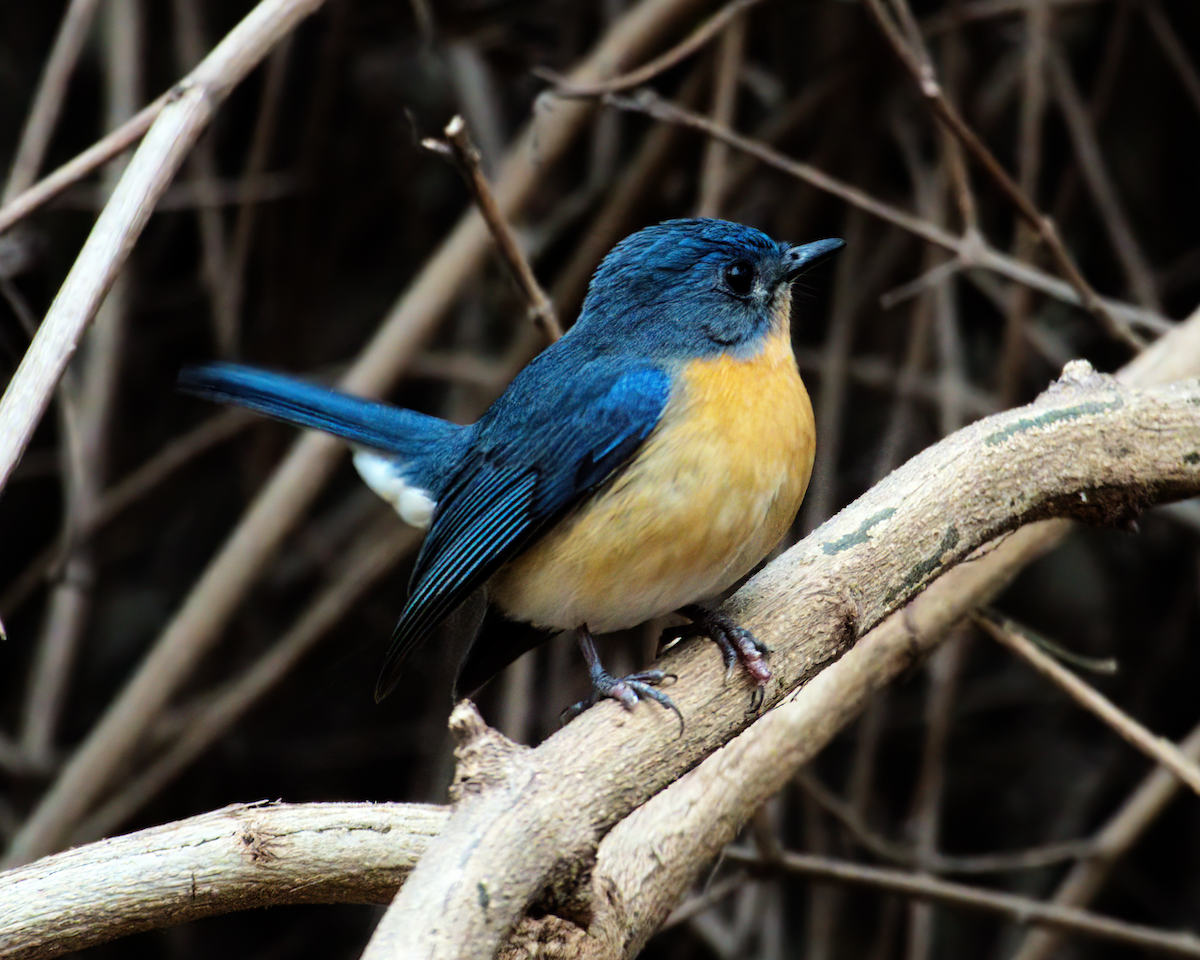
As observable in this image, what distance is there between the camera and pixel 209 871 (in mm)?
1712

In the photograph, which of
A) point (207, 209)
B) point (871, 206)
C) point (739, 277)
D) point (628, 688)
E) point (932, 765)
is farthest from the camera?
point (207, 209)

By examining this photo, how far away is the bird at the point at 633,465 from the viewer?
219 cm

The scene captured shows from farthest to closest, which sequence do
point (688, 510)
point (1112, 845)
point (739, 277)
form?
point (1112, 845) < point (739, 277) < point (688, 510)

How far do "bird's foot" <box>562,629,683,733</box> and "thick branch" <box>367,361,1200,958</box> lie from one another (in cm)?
3

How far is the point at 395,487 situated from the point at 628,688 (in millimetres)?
1090

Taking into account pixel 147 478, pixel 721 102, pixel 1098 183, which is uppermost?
pixel 147 478

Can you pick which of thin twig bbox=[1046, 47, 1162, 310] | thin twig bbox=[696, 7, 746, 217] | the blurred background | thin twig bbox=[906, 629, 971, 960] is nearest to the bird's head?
thin twig bbox=[696, 7, 746, 217]

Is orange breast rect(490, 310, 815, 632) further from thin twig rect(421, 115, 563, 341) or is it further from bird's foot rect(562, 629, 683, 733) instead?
thin twig rect(421, 115, 563, 341)

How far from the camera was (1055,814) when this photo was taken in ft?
13.2

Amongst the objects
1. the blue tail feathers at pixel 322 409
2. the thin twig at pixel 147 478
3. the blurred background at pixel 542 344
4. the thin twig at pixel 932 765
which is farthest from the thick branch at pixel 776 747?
the thin twig at pixel 147 478

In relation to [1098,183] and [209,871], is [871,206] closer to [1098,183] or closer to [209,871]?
[1098,183]

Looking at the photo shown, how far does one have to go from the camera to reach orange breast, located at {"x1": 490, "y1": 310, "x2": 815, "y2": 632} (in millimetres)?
2174

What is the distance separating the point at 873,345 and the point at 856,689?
1.90 metres

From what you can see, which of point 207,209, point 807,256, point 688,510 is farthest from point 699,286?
point 207,209
